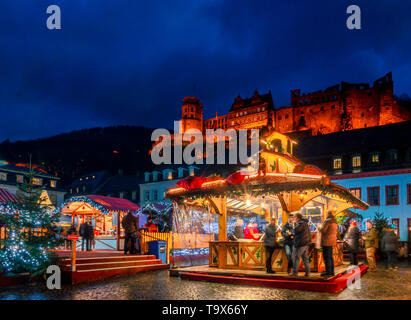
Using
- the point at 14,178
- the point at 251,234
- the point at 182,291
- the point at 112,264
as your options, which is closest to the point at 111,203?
the point at 112,264

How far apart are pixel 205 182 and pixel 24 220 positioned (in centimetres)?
567

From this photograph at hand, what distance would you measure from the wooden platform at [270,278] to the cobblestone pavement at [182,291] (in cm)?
29

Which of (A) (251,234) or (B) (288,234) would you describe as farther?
(A) (251,234)

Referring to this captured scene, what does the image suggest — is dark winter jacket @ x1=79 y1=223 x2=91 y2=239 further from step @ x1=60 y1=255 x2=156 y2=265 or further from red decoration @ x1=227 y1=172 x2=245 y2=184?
red decoration @ x1=227 y1=172 x2=245 y2=184

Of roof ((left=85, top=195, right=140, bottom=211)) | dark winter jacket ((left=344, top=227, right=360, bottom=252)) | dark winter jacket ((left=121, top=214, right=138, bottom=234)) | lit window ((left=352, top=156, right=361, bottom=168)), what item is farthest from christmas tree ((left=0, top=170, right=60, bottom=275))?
lit window ((left=352, top=156, right=361, bottom=168))

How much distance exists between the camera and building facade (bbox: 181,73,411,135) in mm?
77938

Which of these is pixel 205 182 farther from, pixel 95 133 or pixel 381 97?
pixel 95 133

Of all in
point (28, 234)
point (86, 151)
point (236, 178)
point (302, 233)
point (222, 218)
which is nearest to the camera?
point (302, 233)

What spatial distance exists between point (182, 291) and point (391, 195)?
2596 cm

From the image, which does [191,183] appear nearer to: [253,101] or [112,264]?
[112,264]

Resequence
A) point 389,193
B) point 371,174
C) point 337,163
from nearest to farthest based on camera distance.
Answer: point 389,193 < point 371,174 < point 337,163

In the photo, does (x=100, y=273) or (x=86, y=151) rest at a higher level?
(x=86, y=151)

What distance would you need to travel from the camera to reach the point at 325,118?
84.3m

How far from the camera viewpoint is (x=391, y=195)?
32156 mm
